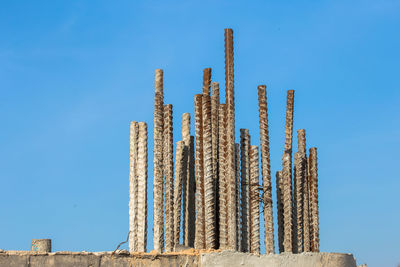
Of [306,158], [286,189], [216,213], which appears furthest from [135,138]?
[306,158]

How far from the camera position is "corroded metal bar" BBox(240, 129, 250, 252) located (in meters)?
14.1

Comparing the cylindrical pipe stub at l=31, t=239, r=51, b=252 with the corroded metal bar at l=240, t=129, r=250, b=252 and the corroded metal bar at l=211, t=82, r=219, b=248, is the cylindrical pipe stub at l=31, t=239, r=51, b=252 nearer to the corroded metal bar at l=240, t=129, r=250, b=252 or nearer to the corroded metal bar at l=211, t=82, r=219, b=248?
the corroded metal bar at l=211, t=82, r=219, b=248

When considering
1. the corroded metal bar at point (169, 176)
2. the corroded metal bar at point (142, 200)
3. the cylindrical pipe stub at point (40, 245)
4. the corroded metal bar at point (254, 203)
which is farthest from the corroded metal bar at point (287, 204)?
the cylindrical pipe stub at point (40, 245)

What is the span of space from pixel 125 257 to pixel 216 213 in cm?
294

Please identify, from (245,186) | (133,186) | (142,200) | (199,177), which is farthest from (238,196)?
(133,186)

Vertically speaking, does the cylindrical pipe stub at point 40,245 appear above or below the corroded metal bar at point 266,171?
below

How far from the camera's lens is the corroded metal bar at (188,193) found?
15617mm

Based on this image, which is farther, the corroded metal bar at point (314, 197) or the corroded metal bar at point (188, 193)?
the corroded metal bar at point (314, 197)

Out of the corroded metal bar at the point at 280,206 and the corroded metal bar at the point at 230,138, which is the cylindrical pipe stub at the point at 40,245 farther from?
the corroded metal bar at the point at 280,206

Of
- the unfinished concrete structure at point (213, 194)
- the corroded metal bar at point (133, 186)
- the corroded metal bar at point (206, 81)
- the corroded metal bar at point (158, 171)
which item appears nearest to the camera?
the unfinished concrete structure at point (213, 194)

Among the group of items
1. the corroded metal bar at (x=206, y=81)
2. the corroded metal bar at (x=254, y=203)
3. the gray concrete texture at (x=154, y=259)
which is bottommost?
the gray concrete texture at (x=154, y=259)

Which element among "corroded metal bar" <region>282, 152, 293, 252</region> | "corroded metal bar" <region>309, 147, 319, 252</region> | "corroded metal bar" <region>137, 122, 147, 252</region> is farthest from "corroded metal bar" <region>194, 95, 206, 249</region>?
"corroded metal bar" <region>309, 147, 319, 252</region>

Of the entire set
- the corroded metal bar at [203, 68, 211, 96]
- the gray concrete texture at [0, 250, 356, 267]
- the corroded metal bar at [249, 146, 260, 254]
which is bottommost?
the gray concrete texture at [0, 250, 356, 267]

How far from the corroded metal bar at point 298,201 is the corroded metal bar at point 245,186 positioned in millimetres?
2440
